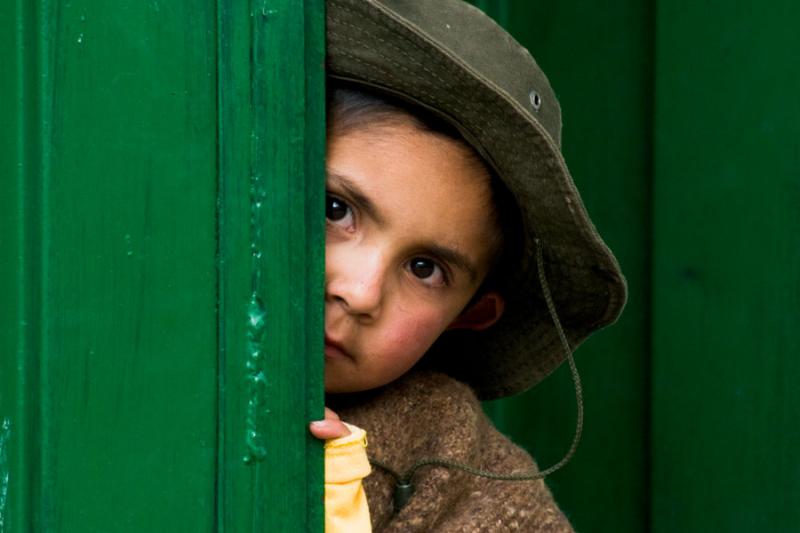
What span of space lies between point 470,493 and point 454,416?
0.34ft

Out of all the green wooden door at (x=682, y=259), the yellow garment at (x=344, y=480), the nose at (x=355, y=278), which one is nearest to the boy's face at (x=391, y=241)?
the nose at (x=355, y=278)

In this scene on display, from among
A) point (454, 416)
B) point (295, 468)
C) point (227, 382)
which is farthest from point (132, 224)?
point (454, 416)

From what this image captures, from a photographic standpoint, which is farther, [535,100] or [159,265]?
[535,100]

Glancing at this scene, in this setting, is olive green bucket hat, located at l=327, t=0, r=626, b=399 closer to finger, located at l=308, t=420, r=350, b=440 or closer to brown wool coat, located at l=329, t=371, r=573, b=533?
brown wool coat, located at l=329, t=371, r=573, b=533

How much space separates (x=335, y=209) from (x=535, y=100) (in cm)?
29

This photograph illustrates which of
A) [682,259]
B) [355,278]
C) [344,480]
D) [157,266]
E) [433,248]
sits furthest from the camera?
[682,259]

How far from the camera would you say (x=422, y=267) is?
5.27 ft

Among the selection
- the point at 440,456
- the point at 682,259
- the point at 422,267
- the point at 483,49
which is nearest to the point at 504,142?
the point at 483,49

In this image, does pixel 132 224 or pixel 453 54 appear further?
pixel 453 54

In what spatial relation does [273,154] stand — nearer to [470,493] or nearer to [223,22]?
[223,22]

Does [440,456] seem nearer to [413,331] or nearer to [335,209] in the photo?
[413,331]

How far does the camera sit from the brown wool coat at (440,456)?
1569 mm

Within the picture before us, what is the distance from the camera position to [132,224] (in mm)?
1125

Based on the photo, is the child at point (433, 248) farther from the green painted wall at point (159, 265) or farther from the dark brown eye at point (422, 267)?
the green painted wall at point (159, 265)
